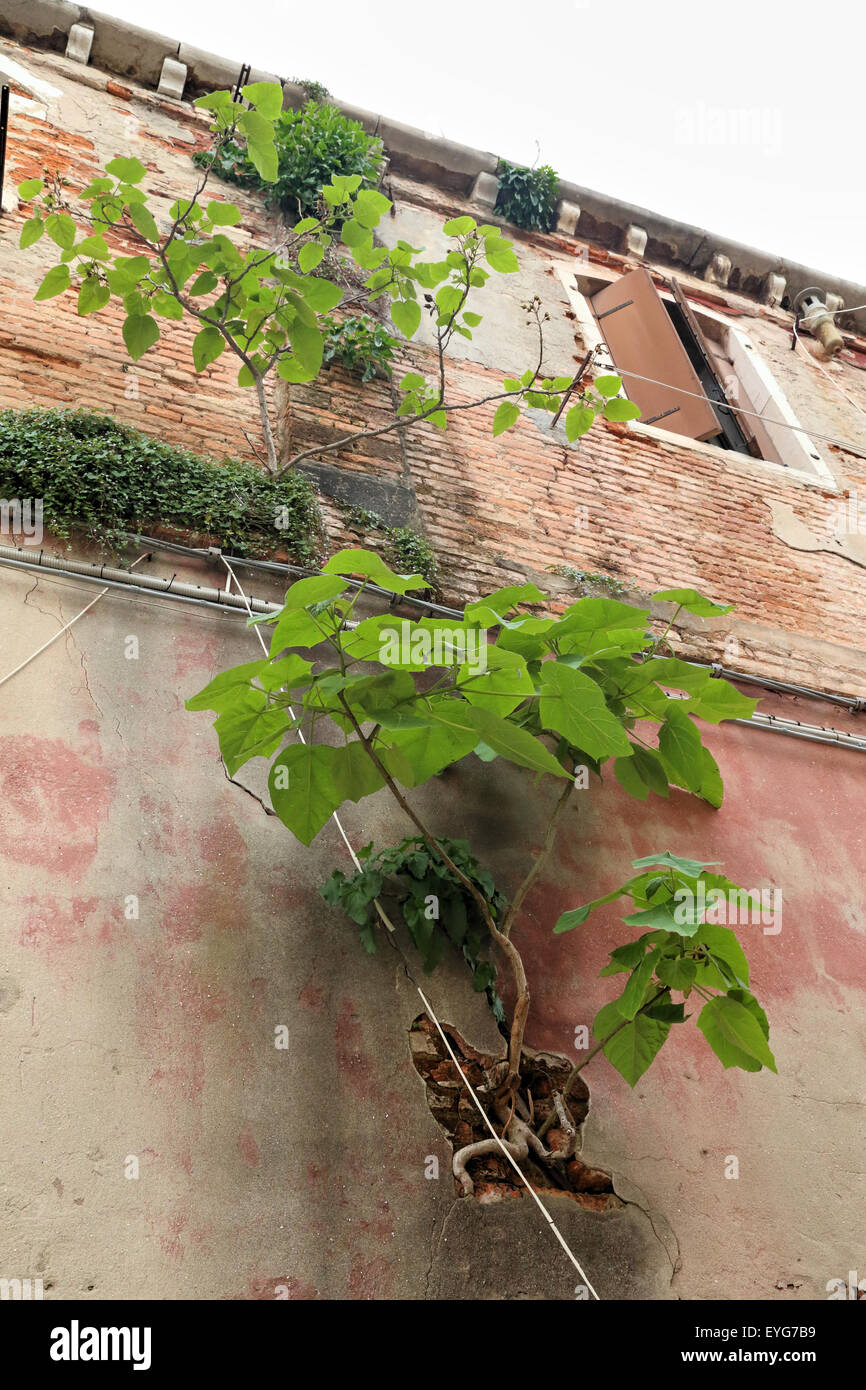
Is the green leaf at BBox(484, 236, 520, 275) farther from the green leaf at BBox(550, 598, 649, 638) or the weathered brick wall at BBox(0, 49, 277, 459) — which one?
the green leaf at BBox(550, 598, 649, 638)

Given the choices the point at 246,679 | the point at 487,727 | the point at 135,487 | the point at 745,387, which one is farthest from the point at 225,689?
the point at 745,387

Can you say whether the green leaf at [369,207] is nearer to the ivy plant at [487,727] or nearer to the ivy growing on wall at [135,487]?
the ivy growing on wall at [135,487]

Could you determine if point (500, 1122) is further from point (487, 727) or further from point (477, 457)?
point (477, 457)

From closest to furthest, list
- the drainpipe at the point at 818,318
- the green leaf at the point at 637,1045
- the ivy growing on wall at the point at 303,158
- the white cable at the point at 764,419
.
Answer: the green leaf at the point at 637,1045
the ivy growing on wall at the point at 303,158
the white cable at the point at 764,419
the drainpipe at the point at 818,318

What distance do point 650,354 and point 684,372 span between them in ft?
1.23

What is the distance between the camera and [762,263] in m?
8.52

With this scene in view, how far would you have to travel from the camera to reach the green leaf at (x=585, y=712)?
2539mm

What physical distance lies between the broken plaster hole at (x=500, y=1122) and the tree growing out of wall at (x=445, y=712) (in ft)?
0.12

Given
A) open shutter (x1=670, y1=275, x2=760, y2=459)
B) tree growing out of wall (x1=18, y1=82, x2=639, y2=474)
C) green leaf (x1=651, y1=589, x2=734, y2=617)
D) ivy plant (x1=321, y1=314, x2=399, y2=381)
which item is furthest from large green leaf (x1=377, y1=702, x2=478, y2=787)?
open shutter (x1=670, y1=275, x2=760, y2=459)

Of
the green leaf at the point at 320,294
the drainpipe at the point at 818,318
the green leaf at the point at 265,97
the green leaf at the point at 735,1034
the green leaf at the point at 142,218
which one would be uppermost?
the drainpipe at the point at 818,318

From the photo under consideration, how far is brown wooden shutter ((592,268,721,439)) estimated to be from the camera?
6602 millimetres

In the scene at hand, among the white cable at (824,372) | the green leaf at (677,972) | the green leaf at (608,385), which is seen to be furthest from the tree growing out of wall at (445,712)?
the white cable at (824,372)
